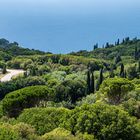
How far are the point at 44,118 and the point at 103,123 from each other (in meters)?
6.46

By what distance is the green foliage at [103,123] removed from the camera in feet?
141

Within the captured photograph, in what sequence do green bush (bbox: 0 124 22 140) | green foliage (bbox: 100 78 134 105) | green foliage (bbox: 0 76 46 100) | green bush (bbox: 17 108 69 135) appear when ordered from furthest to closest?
green foliage (bbox: 0 76 46 100), green foliage (bbox: 100 78 134 105), green bush (bbox: 17 108 69 135), green bush (bbox: 0 124 22 140)

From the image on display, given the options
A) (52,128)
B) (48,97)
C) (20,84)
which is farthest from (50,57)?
(52,128)

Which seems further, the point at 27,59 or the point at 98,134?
the point at 27,59

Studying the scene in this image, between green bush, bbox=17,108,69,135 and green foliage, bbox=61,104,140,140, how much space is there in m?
1.69

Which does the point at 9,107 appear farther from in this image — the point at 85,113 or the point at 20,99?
the point at 85,113

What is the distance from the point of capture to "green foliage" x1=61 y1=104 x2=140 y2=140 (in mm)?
43000

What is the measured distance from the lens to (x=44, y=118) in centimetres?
4744

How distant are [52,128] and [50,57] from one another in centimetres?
9620

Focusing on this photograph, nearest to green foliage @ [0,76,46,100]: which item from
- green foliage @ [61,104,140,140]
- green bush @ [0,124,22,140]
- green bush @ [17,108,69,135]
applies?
green bush @ [17,108,69,135]

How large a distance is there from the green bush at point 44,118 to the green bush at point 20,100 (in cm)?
1072

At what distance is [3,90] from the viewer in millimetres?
95188

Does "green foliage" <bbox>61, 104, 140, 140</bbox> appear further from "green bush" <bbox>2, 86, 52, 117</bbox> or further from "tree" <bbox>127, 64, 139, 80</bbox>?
"tree" <bbox>127, 64, 139, 80</bbox>

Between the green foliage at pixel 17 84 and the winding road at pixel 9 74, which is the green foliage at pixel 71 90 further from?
the winding road at pixel 9 74
